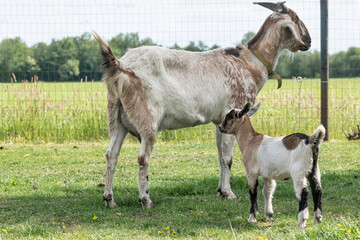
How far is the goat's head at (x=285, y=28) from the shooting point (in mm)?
6906

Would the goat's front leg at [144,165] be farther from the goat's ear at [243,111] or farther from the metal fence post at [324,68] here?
the metal fence post at [324,68]

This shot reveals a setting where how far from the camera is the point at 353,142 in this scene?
10.8 m

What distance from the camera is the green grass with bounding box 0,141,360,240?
488cm

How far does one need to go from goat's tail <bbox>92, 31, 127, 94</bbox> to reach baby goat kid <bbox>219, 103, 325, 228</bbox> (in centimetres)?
132

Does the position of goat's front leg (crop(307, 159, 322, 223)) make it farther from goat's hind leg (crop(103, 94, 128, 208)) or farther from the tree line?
the tree line

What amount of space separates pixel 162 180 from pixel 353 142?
512cm

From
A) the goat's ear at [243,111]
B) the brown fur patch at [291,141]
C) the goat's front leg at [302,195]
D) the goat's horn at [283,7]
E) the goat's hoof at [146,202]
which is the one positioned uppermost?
the goat's horn at [283,7]

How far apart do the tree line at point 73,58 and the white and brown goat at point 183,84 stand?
4935 millimetres

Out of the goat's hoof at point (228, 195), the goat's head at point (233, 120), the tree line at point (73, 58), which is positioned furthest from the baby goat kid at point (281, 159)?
the tree line at point (73, 58)

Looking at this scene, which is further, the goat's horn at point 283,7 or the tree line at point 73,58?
the tree line at point 73,58

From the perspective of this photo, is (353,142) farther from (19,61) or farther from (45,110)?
(19,61)

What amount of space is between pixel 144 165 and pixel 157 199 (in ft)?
2.29

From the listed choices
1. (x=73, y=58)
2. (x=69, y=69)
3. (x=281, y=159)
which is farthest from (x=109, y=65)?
(x=73, y=58)

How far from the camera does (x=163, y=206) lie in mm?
5969
